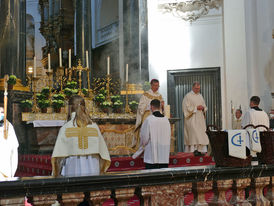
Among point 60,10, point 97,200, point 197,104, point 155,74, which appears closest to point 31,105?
point 197,104

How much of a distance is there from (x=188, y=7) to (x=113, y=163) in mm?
8130

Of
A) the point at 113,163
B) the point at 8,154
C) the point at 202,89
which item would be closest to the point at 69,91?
the point at 113,163

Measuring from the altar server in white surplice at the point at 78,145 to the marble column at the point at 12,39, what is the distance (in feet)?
21.1

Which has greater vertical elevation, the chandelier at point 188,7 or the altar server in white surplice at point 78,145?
the chandelier at point 188,7

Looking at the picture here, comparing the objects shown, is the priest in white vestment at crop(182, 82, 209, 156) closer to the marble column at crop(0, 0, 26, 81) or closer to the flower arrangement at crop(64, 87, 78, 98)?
the flower arrangement at crop(64, 87, 78, 98)

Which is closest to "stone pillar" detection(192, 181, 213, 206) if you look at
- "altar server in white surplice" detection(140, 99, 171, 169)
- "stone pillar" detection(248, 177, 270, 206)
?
"stone pillar" detection(248, 177, 270, 206)

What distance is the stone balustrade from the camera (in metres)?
2.74

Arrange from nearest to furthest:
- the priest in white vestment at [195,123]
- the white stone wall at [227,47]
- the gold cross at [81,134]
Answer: the gold cross at [81,134]
the priest in white vestment at [195,123]
the white stone wall at [227,47]

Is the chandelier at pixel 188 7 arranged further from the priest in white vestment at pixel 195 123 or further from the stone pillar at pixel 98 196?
the stone pillar at pixel 98 196

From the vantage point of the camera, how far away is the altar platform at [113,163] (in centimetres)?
872

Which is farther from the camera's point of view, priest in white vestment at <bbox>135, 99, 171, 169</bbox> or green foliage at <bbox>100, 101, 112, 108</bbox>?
green foliage at <bbox>100, 101, 112, 108</bbox>

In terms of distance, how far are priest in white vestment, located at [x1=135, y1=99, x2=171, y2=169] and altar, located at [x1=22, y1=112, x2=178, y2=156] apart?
301 cm

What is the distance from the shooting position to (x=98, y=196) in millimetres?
2963

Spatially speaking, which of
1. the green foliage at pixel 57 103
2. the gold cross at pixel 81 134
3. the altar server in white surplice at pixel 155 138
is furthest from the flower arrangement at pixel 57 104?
the gold cross at pixel 81 134
